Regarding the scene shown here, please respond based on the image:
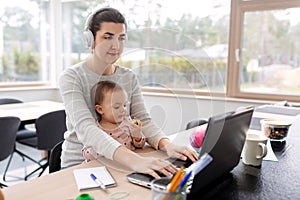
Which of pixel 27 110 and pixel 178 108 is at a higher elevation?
pixel 178 108

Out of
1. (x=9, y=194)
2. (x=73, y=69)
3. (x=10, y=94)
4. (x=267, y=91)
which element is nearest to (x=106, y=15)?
(x=73, y=69)

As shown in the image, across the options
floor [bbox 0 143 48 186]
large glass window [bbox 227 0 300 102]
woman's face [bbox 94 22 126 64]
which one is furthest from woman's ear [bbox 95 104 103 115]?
large glass window [bbox 227 0 300 102]

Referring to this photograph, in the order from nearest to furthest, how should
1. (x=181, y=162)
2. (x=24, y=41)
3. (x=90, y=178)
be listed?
1. (x=90, y=178)
2. (x=181, y=162)
3. (x=24, y=41)

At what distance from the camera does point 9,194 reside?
81 centimetres

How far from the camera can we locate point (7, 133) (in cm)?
227

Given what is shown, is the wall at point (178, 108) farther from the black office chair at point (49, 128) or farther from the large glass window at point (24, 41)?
the large glass window at point (24, 41)

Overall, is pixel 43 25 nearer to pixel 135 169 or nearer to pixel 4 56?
pixel 4 56

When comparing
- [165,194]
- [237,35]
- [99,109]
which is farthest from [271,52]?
[165,194]

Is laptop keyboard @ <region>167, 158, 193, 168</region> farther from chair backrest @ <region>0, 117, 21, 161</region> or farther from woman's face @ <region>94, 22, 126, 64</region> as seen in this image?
chair backrest @ <region>0, 117, 21, 161</region>

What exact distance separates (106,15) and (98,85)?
28 centimetres

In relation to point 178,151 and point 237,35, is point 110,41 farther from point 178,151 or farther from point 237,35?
point 237,35

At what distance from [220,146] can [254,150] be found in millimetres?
300

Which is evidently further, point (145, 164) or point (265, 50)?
point (265, 50)

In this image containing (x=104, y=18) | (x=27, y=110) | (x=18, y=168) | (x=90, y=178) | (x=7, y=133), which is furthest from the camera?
(x=18, y=168)
